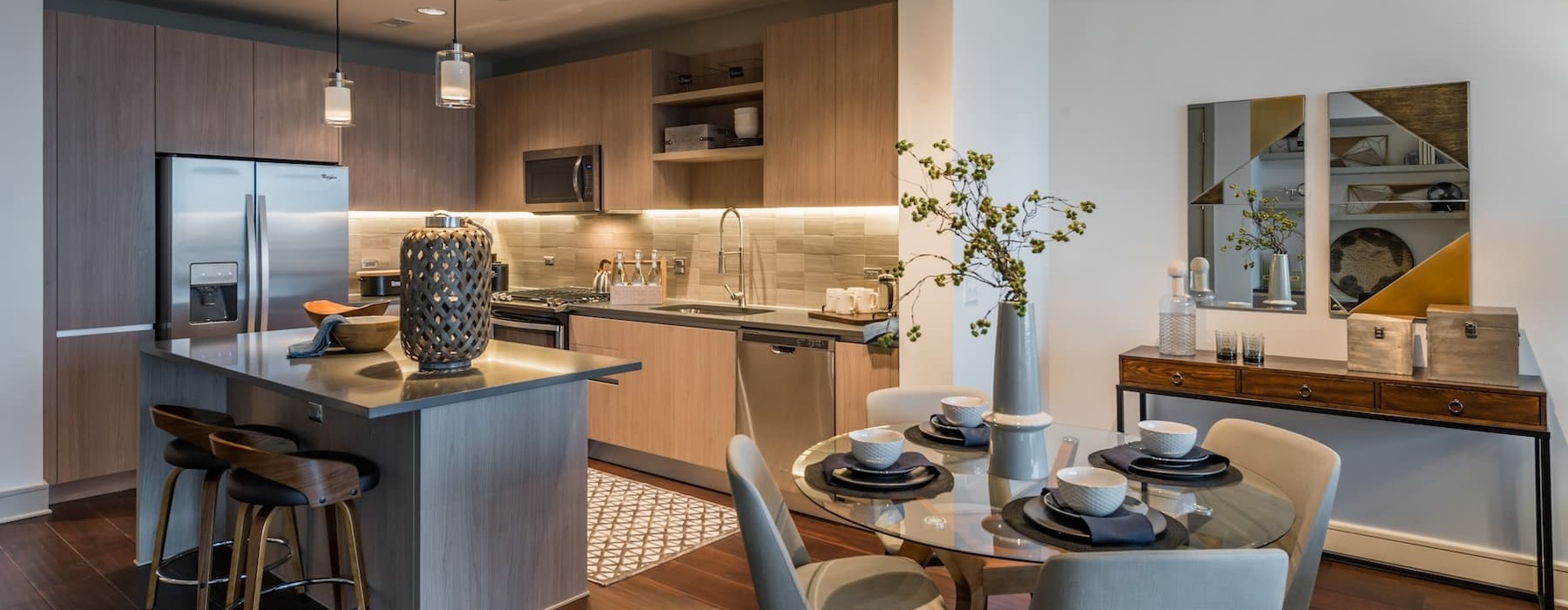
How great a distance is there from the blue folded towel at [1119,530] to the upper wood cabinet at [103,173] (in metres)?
4.69

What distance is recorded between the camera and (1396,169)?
332 centimetres

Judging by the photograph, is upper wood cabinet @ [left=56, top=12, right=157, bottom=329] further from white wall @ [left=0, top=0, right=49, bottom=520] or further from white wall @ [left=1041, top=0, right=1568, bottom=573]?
white wall @ [left=1041, top=0, right=1568, bottom=573]

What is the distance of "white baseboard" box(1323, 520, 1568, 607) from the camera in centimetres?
316

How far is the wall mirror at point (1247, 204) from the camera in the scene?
356cm

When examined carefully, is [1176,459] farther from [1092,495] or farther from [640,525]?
[640,525]

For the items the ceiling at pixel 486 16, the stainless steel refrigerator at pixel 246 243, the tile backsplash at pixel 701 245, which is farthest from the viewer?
the ceiling at pixel 486 16

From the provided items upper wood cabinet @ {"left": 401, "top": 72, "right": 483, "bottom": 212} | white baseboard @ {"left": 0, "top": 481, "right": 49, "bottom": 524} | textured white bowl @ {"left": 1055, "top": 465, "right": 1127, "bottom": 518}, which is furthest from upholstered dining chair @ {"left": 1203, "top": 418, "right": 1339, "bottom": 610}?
upper wood cabinet @ {"left": 401, "top": 72, "right": 483, "bottom": 212}

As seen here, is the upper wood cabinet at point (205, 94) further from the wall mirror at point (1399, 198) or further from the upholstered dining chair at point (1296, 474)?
the wall mirror at point (1399, 198)

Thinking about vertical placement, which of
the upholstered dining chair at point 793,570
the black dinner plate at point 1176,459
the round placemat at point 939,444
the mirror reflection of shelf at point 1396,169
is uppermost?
the mirror reflection of shelf at point 1396,169

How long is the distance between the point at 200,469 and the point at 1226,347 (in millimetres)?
3579

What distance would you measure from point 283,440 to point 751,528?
1.96m

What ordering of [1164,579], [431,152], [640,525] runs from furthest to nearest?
[431,152], [640,525], [1164,579]

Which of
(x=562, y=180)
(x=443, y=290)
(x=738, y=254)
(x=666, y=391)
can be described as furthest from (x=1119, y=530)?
(x=562, y=180)

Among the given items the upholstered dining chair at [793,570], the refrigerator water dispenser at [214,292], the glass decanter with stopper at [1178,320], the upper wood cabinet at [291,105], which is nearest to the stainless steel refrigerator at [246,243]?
the refrigerator water dispenser at [214,292]
